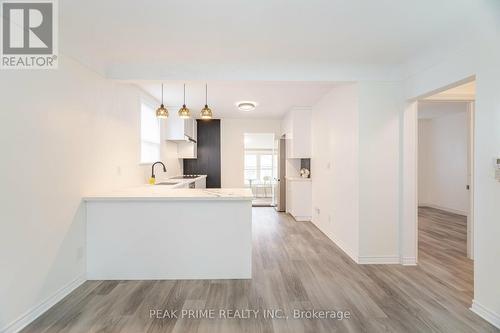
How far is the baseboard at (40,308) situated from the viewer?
1908 mm

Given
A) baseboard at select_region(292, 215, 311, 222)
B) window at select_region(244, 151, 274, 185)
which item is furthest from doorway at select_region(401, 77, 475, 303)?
window at select_region(244, 151, 274, 185)

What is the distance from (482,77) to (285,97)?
2986 mm

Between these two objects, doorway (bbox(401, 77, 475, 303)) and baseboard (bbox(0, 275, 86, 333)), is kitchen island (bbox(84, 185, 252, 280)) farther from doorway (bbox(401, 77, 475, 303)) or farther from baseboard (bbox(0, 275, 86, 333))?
doorway (bbox(401, 77, 475, 303))

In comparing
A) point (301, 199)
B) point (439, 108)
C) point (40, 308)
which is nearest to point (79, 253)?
point (40, 308)

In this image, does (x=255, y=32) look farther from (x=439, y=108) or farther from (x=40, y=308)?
(x=439, y=108)

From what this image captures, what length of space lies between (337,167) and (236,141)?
3630mm

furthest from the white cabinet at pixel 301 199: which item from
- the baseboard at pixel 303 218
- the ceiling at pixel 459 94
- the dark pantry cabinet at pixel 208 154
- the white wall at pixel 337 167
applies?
the ceiling at pixel 459 94

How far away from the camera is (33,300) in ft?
6.82

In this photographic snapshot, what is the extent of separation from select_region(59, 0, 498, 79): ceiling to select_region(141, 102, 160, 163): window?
1482mm

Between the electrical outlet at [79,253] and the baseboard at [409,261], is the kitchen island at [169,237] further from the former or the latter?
the baseboard at [409,261]

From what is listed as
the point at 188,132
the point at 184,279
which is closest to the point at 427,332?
the point at 184,279

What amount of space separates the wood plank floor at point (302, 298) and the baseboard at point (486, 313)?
53 millimetres

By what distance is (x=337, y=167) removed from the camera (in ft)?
13.3

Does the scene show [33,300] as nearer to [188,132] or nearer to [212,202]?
[212,202]
